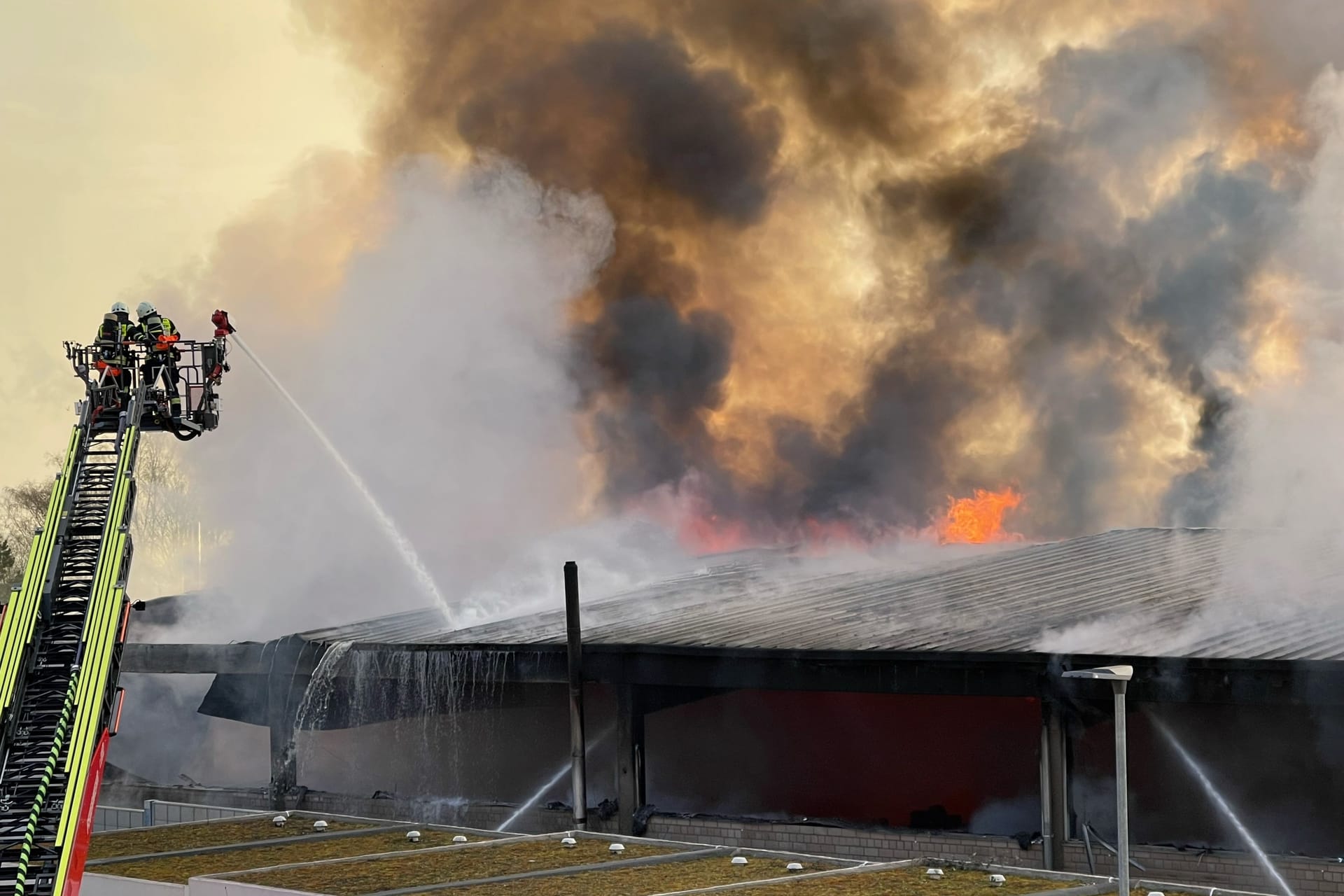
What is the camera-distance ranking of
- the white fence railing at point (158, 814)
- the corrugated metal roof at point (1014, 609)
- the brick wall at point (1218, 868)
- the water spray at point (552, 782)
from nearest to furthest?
the brick wall at point (1218, 868)
the corrugated metal roof at point (1014, 609)
the white fence railing at point (158, 814)
the water spray at point (552, 782)

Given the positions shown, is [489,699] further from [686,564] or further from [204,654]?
[686,564]

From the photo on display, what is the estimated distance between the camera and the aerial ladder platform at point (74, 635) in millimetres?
14172

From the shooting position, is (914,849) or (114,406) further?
(914,849)

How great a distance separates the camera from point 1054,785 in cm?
1892

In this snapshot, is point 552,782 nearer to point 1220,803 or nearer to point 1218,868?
point 1220,803

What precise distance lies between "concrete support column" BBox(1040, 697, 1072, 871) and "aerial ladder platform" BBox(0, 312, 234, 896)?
11.0 m

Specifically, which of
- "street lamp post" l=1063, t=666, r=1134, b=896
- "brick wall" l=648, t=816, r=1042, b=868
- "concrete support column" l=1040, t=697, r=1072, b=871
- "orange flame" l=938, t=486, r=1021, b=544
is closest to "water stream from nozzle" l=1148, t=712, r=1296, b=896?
"concrete support column" l=1040, t=697, r=1072, b=871

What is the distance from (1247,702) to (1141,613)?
3.34 meters

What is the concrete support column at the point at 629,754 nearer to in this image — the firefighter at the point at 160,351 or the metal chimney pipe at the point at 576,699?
the metal chimney pipe at the point at 576,699

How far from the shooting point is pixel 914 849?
20500mm

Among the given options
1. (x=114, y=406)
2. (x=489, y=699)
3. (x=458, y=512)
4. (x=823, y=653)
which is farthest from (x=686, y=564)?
(x=114, y=406)

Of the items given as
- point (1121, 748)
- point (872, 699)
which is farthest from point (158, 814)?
point (1121, 748)

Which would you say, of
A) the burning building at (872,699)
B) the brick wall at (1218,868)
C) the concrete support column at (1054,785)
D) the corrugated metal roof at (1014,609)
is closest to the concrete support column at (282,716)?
the burning building at (872,699)

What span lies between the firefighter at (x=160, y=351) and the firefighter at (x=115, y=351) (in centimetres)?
17
